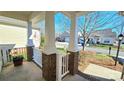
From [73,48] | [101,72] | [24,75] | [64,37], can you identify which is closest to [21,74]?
[24,75]

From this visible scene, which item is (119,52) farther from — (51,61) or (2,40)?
(2,40)

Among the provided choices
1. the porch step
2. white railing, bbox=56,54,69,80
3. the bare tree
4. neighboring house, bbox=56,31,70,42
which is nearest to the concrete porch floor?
white railing, bbox=56,54,69,80

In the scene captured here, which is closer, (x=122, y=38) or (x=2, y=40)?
(x=122, y=38)

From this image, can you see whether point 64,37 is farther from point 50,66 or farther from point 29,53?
point 50,66

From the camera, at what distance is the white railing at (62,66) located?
2748 mm

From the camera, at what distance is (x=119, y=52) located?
4383 mm

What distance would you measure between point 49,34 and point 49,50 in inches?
14.9

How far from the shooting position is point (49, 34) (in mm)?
2592
